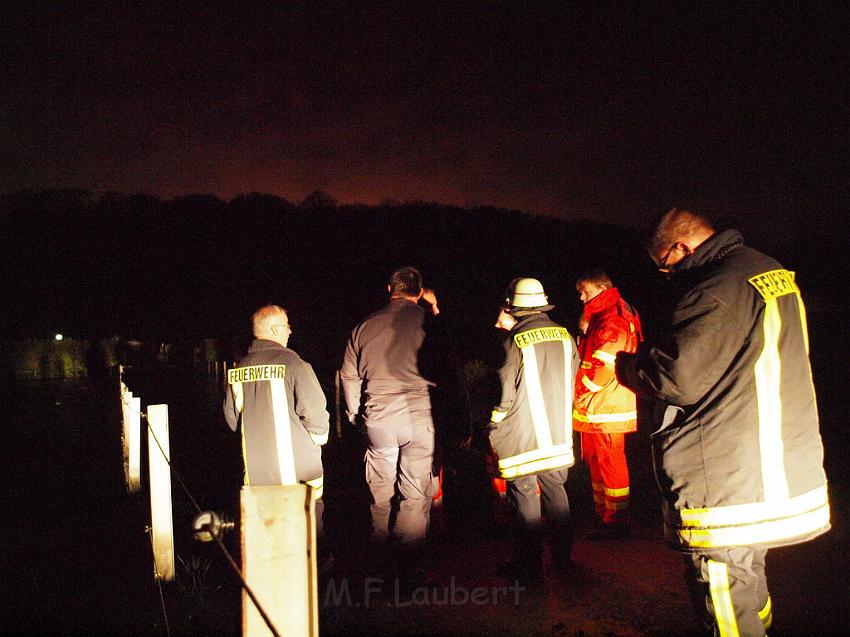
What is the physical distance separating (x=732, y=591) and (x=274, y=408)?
287 centimetres

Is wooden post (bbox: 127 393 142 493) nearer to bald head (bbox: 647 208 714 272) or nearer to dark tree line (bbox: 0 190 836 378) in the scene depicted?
bald head (bbox: 647 208 714 272)

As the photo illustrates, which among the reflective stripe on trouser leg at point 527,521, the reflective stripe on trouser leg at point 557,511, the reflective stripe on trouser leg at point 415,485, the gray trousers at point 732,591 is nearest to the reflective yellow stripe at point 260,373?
the reflective stripe on trouser leg at point 415,485

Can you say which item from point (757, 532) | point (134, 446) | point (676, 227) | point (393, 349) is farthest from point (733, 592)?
point (134, 446)

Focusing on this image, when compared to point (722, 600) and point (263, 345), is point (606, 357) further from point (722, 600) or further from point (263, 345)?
point (263, 345)

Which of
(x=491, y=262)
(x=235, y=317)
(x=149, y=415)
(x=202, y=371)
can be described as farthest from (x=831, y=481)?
(x=491, y=262)

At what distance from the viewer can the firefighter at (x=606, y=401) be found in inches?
193

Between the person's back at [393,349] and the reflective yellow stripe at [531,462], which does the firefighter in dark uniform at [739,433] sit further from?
the person's back at [393,349]

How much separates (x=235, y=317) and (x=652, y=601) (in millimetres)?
44641

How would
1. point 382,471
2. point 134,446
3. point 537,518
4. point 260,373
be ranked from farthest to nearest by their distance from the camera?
1. point 134,446
2. point 382,471
3. point 537,518
4. point 260,373

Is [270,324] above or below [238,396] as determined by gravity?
above

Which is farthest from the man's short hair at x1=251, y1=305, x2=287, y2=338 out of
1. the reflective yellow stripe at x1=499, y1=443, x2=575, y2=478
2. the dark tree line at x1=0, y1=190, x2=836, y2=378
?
the dark tree line at x1=0, y1=190, x2=836, y2=378

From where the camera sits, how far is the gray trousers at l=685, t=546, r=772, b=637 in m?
2.55

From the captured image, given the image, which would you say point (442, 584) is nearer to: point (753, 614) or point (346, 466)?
point (753, 614)

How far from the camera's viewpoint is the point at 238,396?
4.24m
